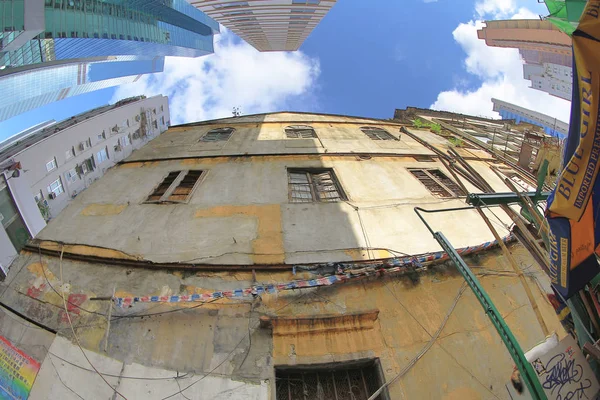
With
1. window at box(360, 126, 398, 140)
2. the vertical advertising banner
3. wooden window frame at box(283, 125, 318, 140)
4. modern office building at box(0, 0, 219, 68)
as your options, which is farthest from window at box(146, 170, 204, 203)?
modern office building at box(0, 0, 219, 68)

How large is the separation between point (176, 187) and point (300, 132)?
6.70m

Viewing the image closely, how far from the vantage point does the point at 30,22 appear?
2020 centimetres

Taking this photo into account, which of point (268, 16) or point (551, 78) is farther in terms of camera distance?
point (551, 78)

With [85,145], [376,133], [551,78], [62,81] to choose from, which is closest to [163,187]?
[85,145]

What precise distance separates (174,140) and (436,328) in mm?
12339

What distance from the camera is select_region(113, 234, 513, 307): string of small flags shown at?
505 cm

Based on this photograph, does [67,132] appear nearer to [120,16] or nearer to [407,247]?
[407,247]

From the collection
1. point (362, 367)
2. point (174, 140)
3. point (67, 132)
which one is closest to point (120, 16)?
point (174, 140)

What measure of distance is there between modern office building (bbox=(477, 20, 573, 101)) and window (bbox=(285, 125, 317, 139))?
157 ft

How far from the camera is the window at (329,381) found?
15.1ft

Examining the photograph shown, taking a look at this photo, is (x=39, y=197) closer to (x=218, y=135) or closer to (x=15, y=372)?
(x=15, y=372)

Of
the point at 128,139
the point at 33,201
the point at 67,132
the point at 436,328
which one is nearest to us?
the point at 436,328

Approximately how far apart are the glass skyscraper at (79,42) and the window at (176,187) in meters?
19.3

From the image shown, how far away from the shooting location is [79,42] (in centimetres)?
3925
